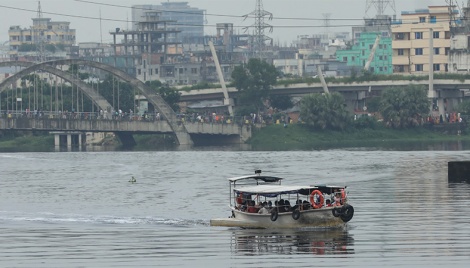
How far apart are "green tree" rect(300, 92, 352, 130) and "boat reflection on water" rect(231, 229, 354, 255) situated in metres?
121

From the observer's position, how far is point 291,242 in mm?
71500

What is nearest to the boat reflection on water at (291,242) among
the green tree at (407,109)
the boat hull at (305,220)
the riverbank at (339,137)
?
the boat hull at (305,220)

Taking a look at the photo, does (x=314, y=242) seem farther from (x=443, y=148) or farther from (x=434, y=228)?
(x=443, y=148)

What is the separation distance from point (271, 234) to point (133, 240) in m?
7.40

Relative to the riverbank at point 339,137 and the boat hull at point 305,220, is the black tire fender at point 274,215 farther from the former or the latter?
the riverbank at point 339,137

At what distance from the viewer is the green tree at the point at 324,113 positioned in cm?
19750

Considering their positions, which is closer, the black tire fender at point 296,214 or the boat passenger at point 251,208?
the black tire fender at point 296,214

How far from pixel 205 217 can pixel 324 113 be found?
112519mm

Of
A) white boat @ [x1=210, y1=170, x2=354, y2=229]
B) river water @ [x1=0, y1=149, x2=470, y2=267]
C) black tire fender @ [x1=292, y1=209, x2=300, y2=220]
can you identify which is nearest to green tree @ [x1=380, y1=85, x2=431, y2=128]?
river water @ [x1=0, y1=149, x2=470, y2=267]

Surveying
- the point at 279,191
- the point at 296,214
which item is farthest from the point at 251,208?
the point at 296,214

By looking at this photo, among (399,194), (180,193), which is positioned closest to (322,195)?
(399,194)

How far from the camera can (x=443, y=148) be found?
554 ft

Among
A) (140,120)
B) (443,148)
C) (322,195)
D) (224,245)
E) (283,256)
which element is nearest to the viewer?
(283,256)

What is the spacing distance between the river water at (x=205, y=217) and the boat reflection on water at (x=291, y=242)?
53 millimetres
